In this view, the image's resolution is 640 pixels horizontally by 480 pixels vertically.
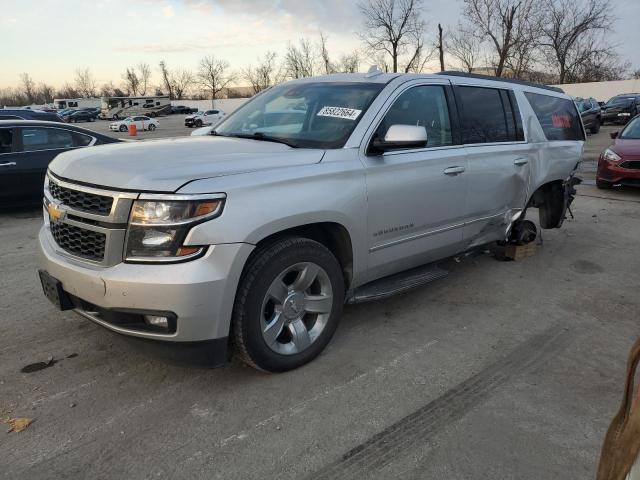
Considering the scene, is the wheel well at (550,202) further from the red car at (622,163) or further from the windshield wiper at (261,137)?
the red car at (622,163)

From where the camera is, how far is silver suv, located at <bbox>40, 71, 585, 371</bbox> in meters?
2.56

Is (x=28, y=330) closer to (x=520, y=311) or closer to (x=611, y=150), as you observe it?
(x=520, y=311)

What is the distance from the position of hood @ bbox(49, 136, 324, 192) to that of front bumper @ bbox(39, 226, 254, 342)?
419mm

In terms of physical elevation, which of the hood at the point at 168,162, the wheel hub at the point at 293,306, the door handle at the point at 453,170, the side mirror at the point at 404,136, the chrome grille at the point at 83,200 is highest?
the side mirror at the point at 404,136

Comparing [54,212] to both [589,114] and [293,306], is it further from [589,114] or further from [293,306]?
[589,114]

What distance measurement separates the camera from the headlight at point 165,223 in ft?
8.29

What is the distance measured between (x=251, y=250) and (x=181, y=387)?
1027 millimetres

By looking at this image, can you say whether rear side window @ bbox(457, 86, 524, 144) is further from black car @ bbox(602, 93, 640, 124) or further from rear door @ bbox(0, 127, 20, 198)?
black car @ bbox(602, 93, 640, 124)

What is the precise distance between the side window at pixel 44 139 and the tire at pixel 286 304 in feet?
21.1

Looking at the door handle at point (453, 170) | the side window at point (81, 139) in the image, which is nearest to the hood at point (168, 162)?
the door handle at point (453, 170)

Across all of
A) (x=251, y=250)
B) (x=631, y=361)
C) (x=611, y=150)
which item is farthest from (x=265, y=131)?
(x=611, y=150)

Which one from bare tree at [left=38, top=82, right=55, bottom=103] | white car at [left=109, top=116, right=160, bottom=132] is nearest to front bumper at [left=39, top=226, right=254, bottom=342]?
white car at [left=109, top=116, right=160, bottom=132]

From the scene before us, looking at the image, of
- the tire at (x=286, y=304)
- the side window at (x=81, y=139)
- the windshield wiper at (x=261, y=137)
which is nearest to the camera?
the tire at (x=286, y=304)

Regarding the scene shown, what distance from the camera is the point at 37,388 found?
299cm
